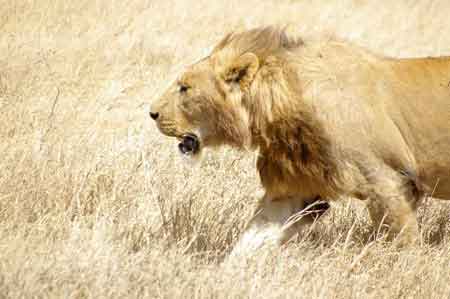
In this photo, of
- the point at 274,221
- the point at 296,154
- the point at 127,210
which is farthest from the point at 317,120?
the point at 127,210

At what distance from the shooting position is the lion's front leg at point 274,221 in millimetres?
4656

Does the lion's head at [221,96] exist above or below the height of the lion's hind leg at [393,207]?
above

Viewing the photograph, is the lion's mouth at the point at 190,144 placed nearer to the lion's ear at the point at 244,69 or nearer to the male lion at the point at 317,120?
the male lion at the point at 317,120

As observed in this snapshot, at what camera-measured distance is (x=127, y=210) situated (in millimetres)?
4867

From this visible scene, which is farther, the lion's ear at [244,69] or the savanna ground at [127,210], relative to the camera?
the lion's ear at [244,69]

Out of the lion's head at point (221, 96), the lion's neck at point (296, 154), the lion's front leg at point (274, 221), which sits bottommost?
the lion's front leg at point (274, 221)

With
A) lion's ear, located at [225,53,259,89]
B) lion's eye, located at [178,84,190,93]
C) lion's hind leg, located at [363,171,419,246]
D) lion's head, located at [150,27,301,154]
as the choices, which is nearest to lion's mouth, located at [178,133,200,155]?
lion's head, located at [150,27,301,154]

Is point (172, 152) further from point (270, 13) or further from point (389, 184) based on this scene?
point (270, 13)

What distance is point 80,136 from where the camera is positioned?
585cm

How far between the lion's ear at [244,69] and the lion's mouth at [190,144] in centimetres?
39

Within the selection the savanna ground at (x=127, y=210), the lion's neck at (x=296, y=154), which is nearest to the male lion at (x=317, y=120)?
the lion's neck at (x=296, y=154)

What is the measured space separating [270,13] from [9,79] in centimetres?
577

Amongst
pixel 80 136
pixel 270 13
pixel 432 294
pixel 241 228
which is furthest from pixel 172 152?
pixel 270 13

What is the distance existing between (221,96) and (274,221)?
2.46 feet
